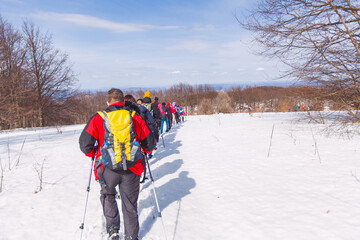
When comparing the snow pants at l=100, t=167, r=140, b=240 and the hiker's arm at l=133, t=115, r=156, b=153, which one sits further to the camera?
the hiker's arm at l=133, t=115, r=156, b=153

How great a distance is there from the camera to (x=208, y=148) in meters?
8.33

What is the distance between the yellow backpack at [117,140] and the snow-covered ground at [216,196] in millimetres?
1319

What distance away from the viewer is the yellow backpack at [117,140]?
2328 millimetres

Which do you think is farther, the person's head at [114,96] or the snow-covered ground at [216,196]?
the snow-covered ground at [216,196]

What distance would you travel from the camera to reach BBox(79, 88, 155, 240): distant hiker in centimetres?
234

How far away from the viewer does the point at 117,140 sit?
234cm

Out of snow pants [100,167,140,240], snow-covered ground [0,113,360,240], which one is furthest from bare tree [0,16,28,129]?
snow pants [100,167,140,240]

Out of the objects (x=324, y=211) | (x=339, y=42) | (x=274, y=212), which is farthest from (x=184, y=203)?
(x=339, y=42)

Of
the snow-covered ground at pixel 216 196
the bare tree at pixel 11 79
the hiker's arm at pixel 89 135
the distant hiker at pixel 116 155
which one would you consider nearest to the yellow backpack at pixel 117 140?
the distant hiker at pixel 116 155

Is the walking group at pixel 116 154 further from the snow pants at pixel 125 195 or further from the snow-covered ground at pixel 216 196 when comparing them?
the snow-covered ground at pixel 216 196

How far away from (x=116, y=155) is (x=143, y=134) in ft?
1.53

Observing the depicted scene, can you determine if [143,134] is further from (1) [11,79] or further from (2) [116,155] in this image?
(1) [11,79]

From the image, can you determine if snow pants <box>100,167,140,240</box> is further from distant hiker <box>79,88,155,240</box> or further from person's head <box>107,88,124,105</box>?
person's head <box>107,88,124,105</box>

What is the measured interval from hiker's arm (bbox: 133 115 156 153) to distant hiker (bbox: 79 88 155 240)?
0.5 inches
